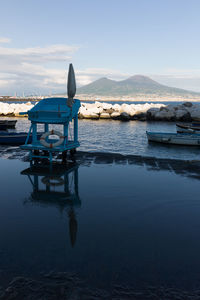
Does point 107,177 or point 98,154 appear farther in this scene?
point 98,154

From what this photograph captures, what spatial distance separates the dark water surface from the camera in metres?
6.32

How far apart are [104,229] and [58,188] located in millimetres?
4785

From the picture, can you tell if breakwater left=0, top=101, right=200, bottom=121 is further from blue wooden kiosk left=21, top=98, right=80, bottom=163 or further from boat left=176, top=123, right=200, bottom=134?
blue wooden kiosk left=21, top=98, right=80, bottom=163

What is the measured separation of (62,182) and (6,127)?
32.0 m

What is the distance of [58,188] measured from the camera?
12.6m

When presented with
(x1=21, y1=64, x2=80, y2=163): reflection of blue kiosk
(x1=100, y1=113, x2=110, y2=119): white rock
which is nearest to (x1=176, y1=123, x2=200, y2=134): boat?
(x1=21, y1=64, x2=80, y2=163): reflection of blue kiosk

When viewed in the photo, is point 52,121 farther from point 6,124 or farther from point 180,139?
point 6,124

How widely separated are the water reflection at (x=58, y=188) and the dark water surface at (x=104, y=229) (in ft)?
0.13

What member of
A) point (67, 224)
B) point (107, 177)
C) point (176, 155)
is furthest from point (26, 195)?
point (176, 155)

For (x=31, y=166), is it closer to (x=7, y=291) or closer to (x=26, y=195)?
(x=26, y=195)

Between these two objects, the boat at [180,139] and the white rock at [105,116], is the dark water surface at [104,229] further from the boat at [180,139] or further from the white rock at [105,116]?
the white rock at [105,116]

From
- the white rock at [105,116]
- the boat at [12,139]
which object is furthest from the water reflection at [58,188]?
the white rock at [105,116]

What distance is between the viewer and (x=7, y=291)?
558 cm

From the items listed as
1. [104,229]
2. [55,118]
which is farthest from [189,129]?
[104,229]
